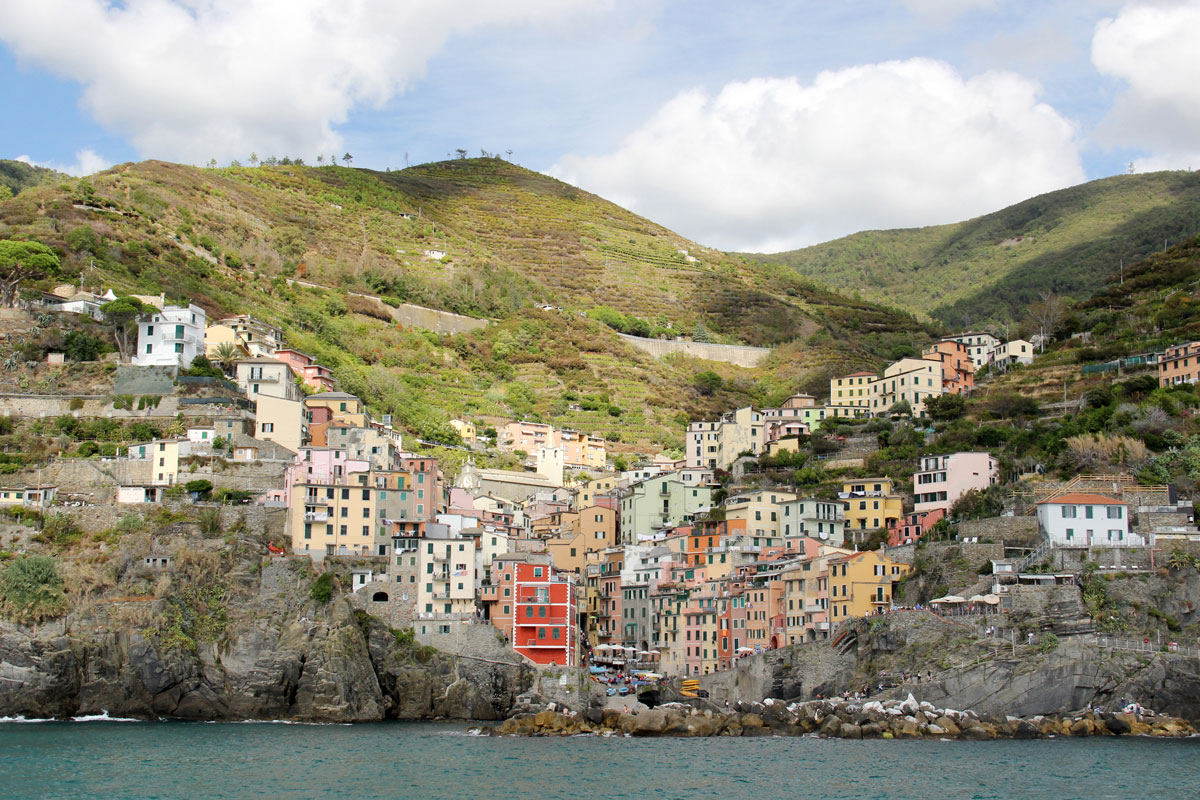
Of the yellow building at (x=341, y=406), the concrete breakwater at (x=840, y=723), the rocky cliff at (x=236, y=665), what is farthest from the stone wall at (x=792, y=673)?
the yellow building at (x=341, y=406)

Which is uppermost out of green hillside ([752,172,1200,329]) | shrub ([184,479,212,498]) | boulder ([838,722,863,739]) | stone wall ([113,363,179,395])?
green hillside ([752,172,1200,329])

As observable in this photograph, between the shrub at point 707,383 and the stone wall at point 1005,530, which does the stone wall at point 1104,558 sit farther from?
the shrub at point 707,383

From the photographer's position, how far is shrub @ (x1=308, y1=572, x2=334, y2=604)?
6003 centimetres

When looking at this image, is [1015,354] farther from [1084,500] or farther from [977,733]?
[977,733]

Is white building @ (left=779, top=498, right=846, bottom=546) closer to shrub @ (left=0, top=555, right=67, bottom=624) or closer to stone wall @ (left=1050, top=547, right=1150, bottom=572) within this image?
stone wall @ (left=1050, top=547, right=1150, bottom=572)

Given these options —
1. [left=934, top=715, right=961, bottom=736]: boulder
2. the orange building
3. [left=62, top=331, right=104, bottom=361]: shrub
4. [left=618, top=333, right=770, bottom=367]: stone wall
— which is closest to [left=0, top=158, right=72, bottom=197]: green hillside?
[left=618, top=333, right=770, bottom=367]: stone wall

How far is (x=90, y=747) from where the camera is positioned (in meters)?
49.4

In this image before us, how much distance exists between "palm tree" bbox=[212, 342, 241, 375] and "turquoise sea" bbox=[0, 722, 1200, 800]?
28128mm

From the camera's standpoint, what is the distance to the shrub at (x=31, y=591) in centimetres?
5762

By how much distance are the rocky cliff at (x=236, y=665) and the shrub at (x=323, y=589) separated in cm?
34

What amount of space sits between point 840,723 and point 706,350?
265 ft

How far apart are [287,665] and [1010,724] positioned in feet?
100

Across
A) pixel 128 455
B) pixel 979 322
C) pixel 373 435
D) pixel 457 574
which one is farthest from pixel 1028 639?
pixel 979 322

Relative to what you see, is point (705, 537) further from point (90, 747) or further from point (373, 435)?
point (90, 747)
